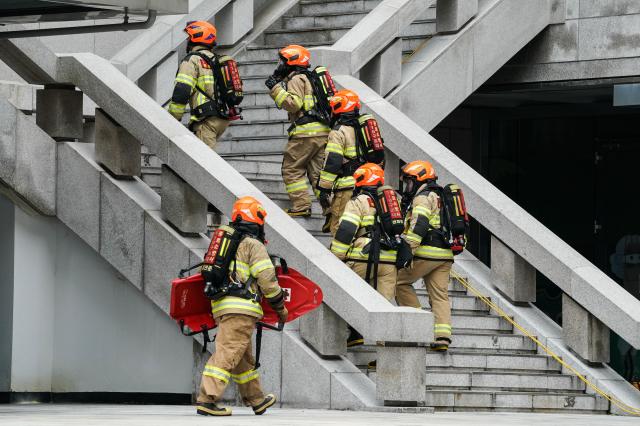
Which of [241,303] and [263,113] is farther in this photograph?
[263,113]

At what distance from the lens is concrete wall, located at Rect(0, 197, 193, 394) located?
1553cm

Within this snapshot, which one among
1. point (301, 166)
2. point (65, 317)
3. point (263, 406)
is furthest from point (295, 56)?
point (263, 406)

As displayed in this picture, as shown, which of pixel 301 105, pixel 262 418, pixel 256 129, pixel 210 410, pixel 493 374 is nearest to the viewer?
pixel 262 418

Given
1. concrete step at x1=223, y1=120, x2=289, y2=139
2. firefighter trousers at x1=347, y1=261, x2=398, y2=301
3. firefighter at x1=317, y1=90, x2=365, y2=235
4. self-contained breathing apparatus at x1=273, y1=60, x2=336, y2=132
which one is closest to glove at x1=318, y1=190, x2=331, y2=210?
firefighter at x1=317, y1=90, x2=365, y2=235

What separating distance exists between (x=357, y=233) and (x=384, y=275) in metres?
0.46

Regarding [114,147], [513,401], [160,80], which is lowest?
[513,401]

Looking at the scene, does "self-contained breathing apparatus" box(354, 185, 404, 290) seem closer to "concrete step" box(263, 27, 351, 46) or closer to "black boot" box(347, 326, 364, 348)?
"black boot" box(347, 326, 364, 348)

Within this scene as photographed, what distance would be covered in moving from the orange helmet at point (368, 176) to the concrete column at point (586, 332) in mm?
2217

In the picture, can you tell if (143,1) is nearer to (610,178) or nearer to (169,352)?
(169,352)

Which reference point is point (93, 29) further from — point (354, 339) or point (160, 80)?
point (160, 80)

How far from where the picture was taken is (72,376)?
15.8m

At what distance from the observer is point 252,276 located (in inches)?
500

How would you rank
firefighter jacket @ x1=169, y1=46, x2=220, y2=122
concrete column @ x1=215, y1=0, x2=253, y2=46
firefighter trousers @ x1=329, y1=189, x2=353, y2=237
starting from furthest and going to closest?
concrete column @ x1=215, y1=0, x2=253, y2=46, firefighter jacket @ x1=169, y1=46, x2=220, y2=122, firefighter trousers @ x1=329, y1=189, x2=353, y2=237

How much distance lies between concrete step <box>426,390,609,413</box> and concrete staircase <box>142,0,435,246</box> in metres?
2.69
